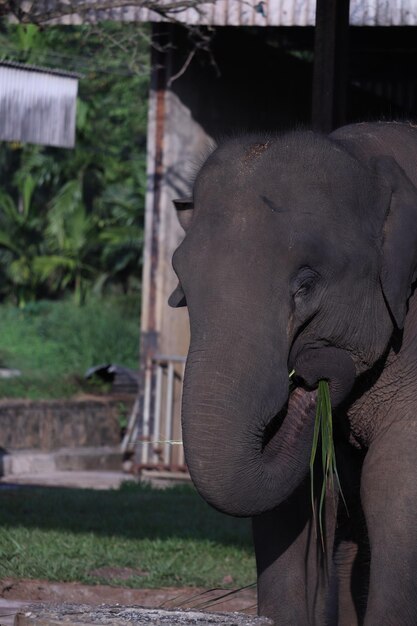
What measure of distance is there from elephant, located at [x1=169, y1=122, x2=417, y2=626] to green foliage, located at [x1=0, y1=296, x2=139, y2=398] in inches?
485

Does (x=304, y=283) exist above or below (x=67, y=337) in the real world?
above

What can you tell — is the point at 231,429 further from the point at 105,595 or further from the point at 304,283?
the point at 105,595

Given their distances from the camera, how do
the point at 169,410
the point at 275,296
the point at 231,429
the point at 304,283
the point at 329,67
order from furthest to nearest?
the point at 169,410 → the point at 329,67 → the point at 304,283 → the point at 275,296 → the point at 231,429

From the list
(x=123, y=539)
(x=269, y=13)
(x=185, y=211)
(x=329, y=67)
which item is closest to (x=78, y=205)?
(x=269, y=13)

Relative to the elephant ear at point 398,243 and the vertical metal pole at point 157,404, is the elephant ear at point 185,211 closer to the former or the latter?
the elephant ear at point 398,243

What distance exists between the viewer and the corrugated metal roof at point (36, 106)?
10.1 meters

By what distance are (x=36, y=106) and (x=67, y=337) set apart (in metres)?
11.0

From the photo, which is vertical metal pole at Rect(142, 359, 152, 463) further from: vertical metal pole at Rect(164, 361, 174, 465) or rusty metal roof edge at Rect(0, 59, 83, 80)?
rusty metal roof edge at Rect(0, 59, 83, 80)

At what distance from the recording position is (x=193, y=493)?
11109 millimetres

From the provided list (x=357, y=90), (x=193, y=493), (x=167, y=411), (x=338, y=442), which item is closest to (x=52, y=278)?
(x=357, y=90)

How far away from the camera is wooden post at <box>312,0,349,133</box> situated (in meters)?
6.40

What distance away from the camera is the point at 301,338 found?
14.5 feet

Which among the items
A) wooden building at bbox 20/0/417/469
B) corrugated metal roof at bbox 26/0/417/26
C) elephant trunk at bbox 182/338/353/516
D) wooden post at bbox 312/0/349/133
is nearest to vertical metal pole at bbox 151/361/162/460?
wooden building at bbox 20/0/417/469

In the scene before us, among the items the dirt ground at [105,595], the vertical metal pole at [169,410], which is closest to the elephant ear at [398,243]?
the dirt ground at [105,595]
